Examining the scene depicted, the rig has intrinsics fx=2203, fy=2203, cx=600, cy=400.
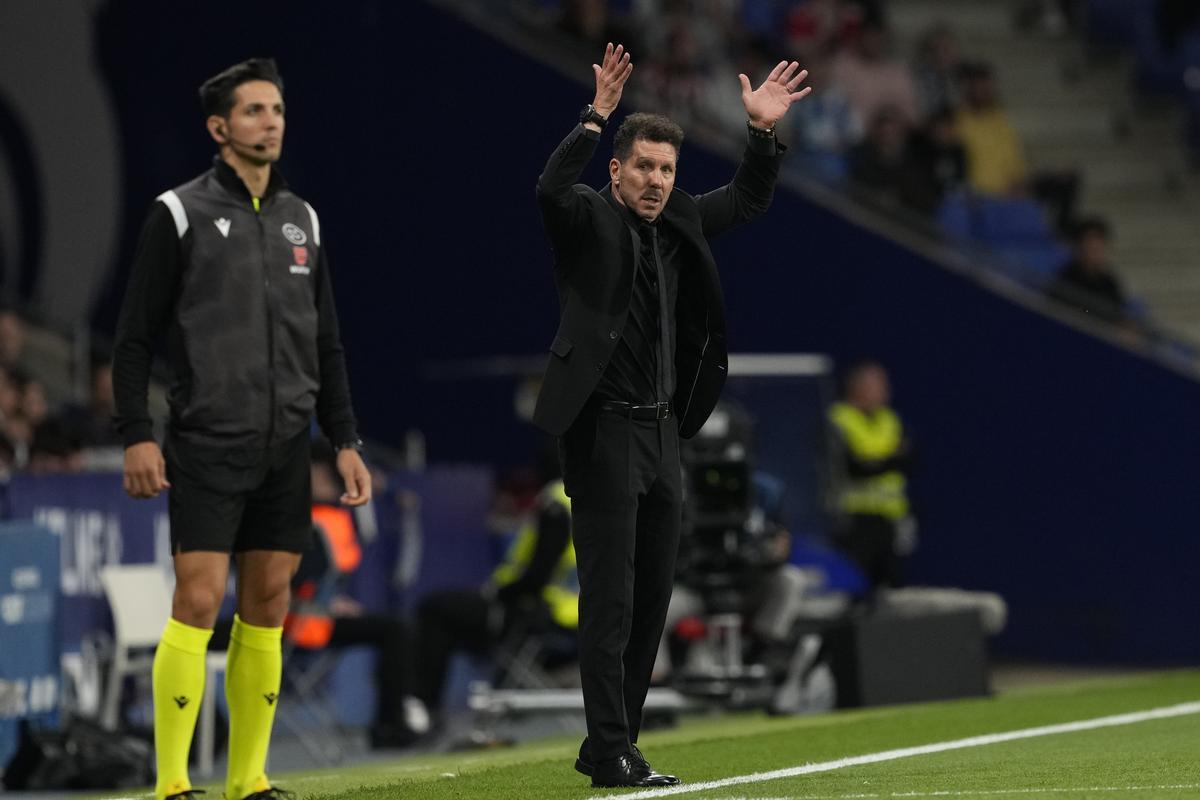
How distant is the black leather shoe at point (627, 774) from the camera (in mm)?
6164

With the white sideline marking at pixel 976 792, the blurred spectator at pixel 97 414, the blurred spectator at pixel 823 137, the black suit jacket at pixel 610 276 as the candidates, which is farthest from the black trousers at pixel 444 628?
the white sideline marking at pixel 976 792

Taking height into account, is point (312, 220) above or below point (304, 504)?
above

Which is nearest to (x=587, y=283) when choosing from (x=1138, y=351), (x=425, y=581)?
(x=425, y=581)

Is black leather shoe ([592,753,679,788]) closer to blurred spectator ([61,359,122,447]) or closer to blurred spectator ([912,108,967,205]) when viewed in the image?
blurred spectator ([61,359,122,447])

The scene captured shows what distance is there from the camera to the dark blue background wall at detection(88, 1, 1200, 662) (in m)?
14.6

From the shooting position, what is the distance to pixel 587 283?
6.25m

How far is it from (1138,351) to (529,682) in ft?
16.7

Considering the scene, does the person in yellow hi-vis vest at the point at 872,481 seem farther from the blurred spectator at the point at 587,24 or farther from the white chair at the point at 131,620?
the white chair at the point at 131,620

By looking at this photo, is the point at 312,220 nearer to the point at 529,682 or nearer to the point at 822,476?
the point at 529,682

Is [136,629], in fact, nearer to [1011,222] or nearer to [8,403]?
[8,403]

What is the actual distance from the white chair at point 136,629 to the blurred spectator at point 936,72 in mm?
8421

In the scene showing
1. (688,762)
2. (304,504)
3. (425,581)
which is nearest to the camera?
(304,504)

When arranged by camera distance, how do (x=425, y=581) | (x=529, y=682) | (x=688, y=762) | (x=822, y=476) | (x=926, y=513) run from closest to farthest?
(x=688, y=762) → (x=529, y=682) → (x=425, y=581) → (x=822, y=476) → (x=926, y=513)

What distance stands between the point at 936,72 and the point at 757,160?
36.0 feet
